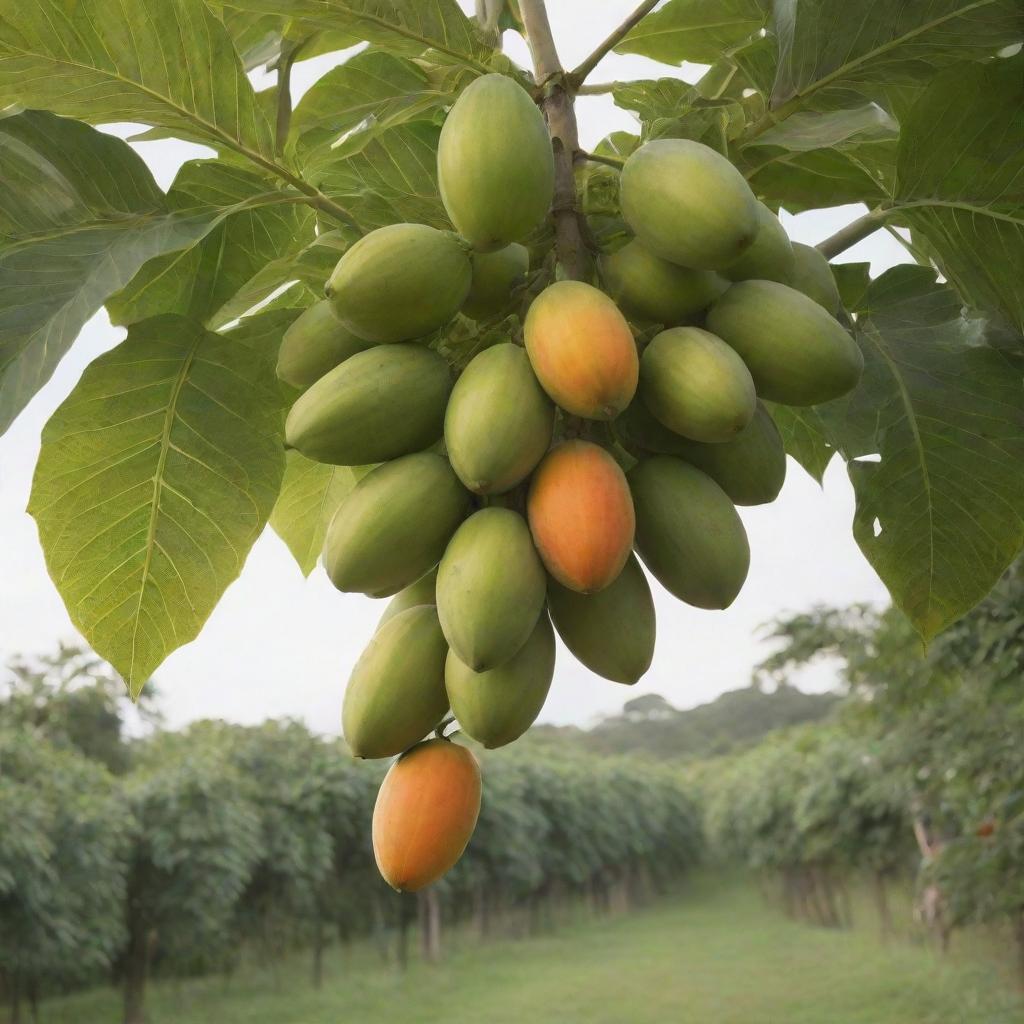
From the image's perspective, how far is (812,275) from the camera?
100 cm

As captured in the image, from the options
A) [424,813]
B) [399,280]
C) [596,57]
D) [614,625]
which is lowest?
[424,813]

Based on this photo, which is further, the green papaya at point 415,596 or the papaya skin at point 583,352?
the green papaya at point 415,596

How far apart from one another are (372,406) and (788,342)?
1.05 feet

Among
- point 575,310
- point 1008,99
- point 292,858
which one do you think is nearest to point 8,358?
point 575,310

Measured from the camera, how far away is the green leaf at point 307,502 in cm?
126

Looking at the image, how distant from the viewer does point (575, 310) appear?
81 cm

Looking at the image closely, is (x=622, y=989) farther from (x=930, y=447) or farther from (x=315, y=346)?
(x=315, y=346)

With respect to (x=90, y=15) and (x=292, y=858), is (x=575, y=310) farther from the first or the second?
(x=292, y=858)

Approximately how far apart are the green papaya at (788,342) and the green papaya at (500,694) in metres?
Result: 0.28

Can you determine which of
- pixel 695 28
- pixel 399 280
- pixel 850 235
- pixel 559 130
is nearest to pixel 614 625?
pixel 399 280

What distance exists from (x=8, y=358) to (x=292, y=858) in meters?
15.9

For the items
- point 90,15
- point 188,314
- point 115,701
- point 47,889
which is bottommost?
point 47,889

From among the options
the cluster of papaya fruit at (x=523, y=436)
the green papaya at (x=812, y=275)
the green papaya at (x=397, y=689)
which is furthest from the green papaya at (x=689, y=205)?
the green papaya at (x=397, y=689)

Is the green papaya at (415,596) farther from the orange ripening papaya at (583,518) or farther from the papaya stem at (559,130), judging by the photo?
the papaya stem at (559,130)
